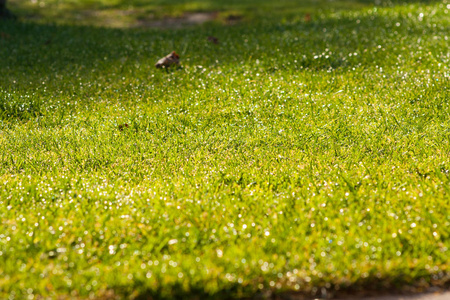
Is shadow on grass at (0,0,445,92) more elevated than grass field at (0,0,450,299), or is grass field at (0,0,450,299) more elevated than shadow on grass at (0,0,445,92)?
shadow on grass at (0,0,445,92)

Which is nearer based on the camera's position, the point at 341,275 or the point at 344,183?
the point at 341,275

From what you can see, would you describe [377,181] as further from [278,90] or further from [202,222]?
[278,90]

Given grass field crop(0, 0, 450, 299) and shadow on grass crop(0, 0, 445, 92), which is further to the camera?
shadow on grass crop(0, 0, 445, 92)

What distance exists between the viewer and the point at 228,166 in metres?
5.12

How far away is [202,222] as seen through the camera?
4.09m

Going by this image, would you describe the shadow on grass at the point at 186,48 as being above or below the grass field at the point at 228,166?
above

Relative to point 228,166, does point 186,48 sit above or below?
above

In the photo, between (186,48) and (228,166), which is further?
(186,48)

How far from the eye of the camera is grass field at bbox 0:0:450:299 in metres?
3.50

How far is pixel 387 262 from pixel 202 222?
152cm

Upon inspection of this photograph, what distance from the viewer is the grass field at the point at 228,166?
11.5 feet

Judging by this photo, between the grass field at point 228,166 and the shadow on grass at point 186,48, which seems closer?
the grass field at point 228,166

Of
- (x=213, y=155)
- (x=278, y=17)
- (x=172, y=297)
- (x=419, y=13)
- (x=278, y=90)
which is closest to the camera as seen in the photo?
(x=172, y=297)

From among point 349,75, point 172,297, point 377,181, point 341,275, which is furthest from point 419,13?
point 172,297
